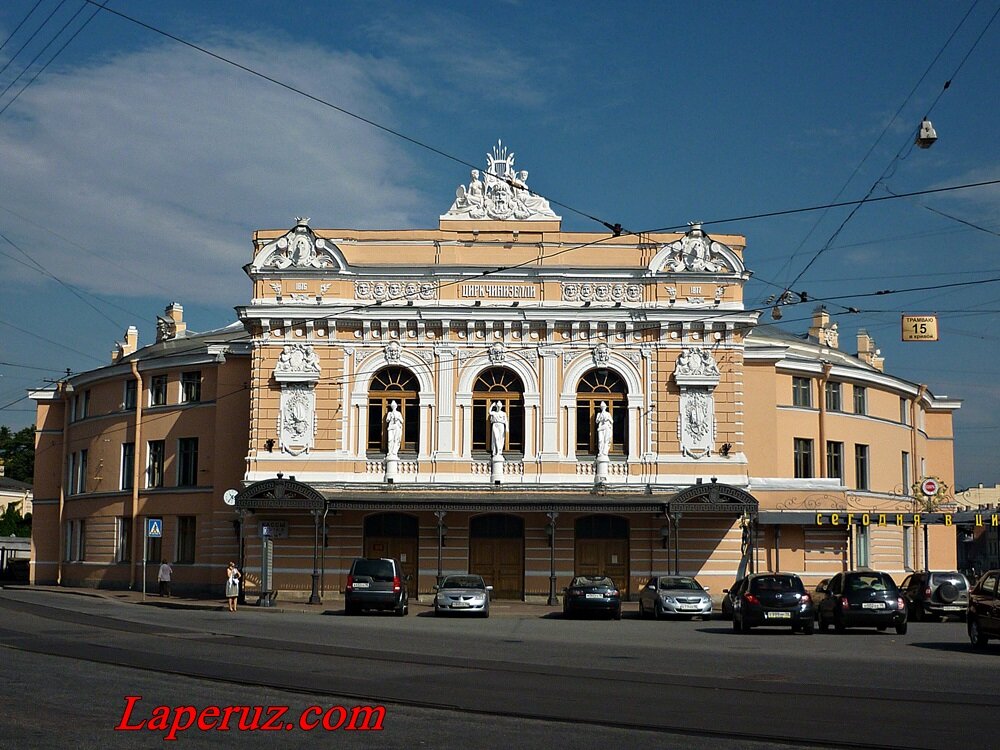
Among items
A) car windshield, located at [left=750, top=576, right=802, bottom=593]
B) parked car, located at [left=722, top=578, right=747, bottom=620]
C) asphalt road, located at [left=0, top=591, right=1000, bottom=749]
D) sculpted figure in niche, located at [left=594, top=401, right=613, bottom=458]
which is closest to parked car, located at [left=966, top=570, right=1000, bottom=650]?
asphalt road, located at [left=0, top=591, right=1000, bottom=749]

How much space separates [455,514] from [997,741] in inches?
1234

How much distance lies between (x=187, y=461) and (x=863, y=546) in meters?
27.4

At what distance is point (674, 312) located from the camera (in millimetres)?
42656

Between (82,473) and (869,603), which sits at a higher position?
(82,473)

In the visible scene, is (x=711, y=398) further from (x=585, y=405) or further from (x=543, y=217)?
(x=543, y=217)

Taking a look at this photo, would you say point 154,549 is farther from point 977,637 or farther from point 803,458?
point 977,637

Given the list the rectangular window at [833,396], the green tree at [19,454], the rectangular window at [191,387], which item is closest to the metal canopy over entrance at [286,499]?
the rectangular window at [191,387]

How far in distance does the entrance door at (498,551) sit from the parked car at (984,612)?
66.7 feet

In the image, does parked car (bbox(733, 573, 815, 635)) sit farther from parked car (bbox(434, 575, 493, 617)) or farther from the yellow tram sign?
parked car (bbox(434, 575, 493, 617))

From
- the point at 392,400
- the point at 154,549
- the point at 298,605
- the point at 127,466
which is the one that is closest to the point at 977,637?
the point at 298,605

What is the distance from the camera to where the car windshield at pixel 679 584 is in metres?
35.5

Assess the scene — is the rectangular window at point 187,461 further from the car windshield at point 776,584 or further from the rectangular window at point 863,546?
the car windshield at point 776,584

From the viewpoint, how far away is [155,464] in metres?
49.7

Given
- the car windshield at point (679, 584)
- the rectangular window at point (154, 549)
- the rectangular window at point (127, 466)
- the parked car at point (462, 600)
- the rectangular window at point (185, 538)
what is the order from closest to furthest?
1. the parked car at point (462, 600)
2. the car windshield at point (679, 584)
3. the rectangular window at point (185, 538)
4. the rectangular window at point (154, 549)
5. the rectangular window at point (127, 466)
